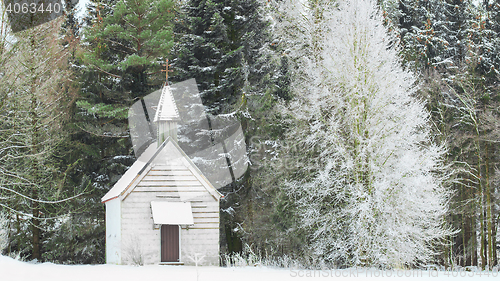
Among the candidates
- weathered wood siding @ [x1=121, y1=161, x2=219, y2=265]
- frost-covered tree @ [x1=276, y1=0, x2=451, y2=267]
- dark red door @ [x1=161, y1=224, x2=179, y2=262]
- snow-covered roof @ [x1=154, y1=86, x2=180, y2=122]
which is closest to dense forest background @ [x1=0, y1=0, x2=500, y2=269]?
frost-covered tree @ [x1=276, y1=0, x2=451, y2=267]

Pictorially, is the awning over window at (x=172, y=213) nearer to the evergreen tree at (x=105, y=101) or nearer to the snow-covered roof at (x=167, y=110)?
the snow-covered roof at (x=167, y=110)

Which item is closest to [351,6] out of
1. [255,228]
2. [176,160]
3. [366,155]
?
[366,155]

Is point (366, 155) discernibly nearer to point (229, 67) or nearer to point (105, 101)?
point (229, 67)

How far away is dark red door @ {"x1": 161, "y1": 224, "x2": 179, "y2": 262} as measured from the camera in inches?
587

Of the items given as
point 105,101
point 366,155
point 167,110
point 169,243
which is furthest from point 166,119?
point 366,155

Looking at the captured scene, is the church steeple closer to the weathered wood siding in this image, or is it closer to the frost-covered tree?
the weathered wood siding

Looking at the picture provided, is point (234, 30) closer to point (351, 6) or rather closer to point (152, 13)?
point (152, 13)

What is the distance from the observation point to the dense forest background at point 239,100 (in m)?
17.1

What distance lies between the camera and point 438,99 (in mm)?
21984

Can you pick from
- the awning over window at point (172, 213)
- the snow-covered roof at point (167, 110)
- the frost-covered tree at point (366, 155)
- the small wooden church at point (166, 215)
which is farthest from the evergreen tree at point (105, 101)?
the frost-covered tree at point (366, 155)

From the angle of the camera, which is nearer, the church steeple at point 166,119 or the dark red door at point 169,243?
the dark red door at point 169,243

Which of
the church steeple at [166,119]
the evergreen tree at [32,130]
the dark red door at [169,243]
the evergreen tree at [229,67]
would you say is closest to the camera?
the evergreen tree at [32,130]

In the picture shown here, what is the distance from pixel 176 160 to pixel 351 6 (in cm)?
774

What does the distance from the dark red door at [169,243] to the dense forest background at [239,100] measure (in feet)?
12.4
